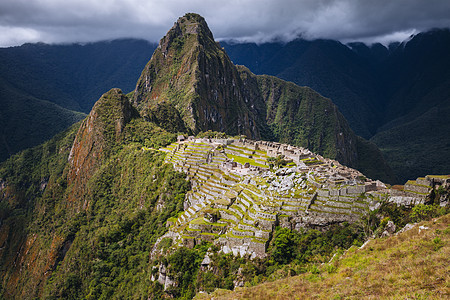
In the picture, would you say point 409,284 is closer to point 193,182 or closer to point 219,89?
point 193,182

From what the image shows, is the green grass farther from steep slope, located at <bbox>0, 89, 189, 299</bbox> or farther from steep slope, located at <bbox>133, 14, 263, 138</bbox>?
steep slope, located at <bbox>133, 14, 263, 138</bbox>

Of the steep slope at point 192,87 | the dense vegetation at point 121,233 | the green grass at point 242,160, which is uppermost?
the steep slope at point 192,87

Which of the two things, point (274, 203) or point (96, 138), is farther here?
point (96, 138)

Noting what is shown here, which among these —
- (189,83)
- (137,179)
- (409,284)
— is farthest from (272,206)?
(189,83)

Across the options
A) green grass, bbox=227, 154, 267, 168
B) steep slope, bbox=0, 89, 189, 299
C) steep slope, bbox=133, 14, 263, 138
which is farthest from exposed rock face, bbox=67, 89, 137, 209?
green grass, bbox=227, 154, 267, 168

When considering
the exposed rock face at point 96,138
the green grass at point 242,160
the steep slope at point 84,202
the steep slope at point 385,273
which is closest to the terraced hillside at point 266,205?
the steep slope at point 385,273

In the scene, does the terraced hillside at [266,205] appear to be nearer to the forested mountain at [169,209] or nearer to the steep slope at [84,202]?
the forested mountain at [169,209]

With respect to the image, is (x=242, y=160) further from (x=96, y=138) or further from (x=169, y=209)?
(x=96, y=138)

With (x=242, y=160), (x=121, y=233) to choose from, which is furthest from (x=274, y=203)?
(x=121, y=233)
